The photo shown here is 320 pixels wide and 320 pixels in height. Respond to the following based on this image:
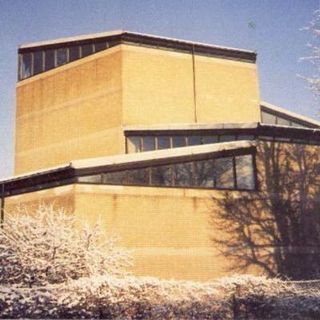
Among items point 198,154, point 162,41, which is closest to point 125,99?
point 162,41

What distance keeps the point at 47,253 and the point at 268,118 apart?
21.7 meters

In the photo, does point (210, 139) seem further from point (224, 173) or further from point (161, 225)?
point (161, 225)

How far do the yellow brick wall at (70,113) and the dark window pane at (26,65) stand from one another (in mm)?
502

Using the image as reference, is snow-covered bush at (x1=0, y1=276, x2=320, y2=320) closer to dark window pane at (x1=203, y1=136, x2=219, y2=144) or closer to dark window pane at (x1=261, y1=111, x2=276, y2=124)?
dark window pane at (x1=203, y1=136, x2=219, y2=144)

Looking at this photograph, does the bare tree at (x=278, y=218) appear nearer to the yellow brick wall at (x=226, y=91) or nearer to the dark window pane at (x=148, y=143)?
the dark window pane at (x=148, y=143)

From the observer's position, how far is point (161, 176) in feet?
72.4

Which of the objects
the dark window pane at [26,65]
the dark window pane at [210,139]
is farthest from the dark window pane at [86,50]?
the dark window pane at [210,139]

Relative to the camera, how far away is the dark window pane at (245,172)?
23.7 m

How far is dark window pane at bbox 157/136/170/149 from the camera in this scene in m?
27.2

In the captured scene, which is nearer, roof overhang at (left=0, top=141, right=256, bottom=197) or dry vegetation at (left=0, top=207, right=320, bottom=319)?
dry vegetation at (left=0, top=207, right=320, bottom=319)

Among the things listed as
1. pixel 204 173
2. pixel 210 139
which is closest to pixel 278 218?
pixel 204 173

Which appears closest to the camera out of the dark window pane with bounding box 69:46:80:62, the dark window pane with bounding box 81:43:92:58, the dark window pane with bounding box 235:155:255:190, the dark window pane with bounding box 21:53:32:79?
the dark window pane with bounding box 235:155:255:190

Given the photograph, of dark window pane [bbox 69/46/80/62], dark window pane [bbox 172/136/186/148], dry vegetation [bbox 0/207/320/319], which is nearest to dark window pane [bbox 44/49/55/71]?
dark window pane [bbox 69/46/80/62]

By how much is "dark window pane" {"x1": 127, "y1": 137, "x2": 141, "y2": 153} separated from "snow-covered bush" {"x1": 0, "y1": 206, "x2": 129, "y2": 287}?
9.92m
